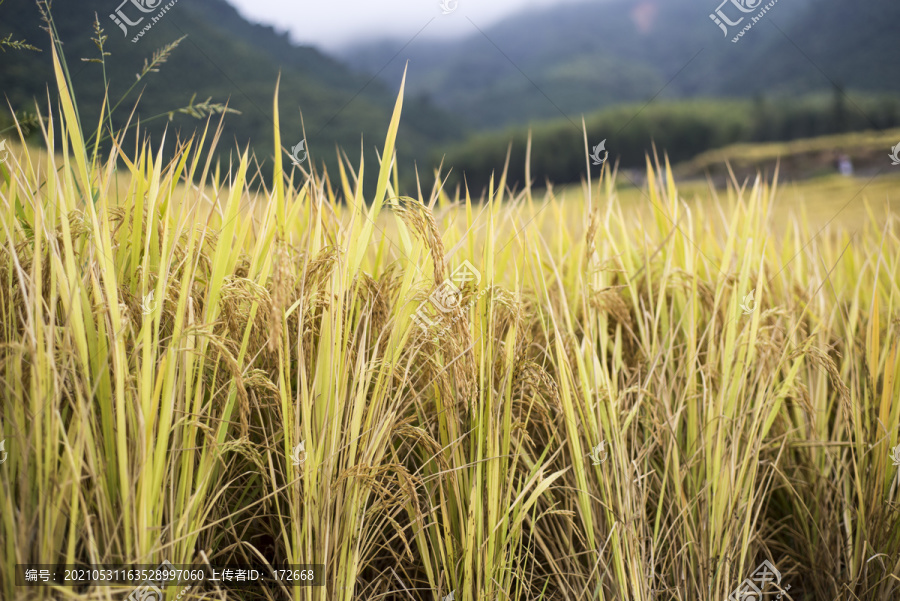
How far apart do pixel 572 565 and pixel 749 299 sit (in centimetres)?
92

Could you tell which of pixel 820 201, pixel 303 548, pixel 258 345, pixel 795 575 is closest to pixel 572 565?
pixel 303 548

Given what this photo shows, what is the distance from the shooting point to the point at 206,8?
11.9m

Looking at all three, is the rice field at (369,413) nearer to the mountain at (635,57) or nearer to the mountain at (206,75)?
the mountain at (206,75)

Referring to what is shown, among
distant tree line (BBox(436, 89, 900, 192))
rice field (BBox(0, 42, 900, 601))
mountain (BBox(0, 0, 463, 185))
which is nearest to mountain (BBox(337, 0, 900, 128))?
distant tree line (BBox(436, 89, 900, 192))

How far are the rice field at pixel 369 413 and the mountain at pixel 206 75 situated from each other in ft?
0.82

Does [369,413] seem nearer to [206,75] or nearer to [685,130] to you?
[206,75]

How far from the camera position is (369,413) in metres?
0.97

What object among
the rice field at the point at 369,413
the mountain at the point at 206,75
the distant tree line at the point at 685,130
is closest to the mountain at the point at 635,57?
the distant tree line at the point at 685,130

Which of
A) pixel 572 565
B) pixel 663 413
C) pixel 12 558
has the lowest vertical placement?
pixel 572 565

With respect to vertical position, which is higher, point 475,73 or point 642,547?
point 475,73

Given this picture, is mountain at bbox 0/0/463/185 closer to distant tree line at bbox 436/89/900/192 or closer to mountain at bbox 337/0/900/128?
distant tree line at bbox 436/89/900/192

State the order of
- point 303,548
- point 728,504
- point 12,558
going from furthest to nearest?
point 728,504
point 303,548
point 12,558

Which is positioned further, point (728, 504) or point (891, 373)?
point (891, 373)

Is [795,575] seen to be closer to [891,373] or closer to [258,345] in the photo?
[891,373]
